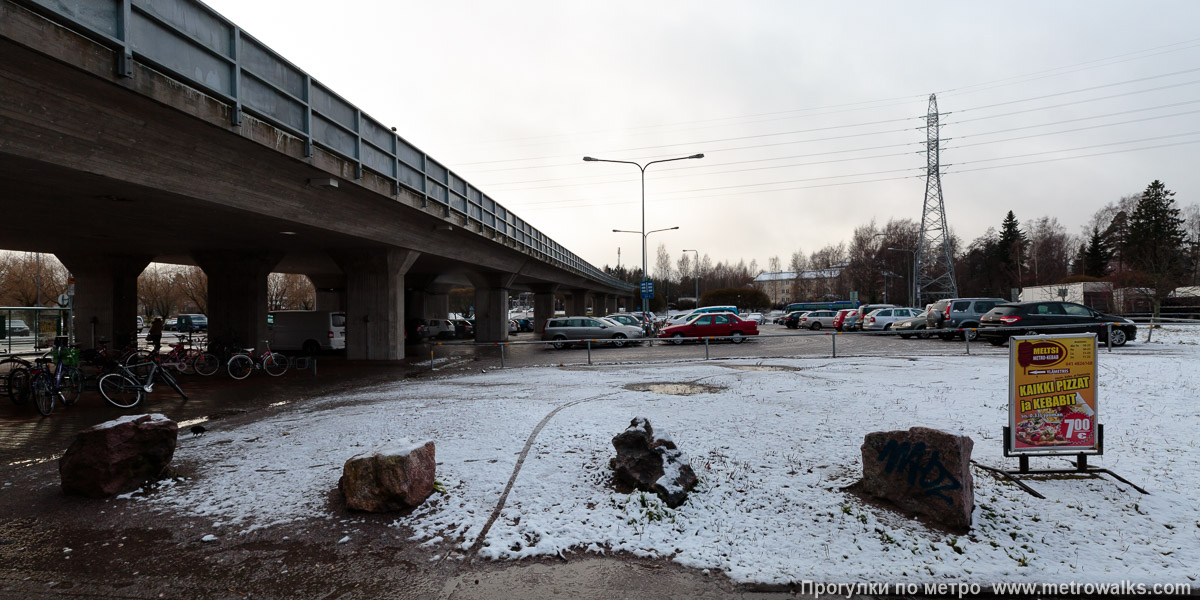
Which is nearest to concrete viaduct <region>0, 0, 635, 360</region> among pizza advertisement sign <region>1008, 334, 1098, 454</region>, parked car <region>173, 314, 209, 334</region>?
pizza advertisement sign <region>1008, 334, 1098, 454</region>

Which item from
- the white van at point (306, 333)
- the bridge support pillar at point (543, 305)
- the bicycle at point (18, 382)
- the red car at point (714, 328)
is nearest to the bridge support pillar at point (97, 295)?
the white van at point (306, 333)

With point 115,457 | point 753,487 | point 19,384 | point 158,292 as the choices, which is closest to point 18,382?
point 19,384

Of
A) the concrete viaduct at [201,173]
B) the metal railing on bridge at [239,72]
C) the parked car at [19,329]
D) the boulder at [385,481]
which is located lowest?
the boulder at [385,481]

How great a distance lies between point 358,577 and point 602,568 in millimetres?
1801

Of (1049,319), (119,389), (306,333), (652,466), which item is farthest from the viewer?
(306,333)

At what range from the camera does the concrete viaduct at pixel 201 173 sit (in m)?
7.91

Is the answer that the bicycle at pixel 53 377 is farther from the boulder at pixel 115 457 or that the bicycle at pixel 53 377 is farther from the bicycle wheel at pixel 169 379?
the boulder at pixel 115 457

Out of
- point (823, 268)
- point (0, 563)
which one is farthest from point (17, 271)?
point (823, 268)

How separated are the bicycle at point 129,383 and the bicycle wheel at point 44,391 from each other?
0.73 m

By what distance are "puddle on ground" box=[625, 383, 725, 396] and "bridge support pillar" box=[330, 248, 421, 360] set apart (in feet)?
38.8

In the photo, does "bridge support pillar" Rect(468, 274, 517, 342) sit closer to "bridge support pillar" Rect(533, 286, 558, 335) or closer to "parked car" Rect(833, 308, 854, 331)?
"bridge support pillar" Rect(533, 286, 558, 335)

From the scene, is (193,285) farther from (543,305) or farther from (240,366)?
(240,366)

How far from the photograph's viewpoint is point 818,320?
4325 centimetres

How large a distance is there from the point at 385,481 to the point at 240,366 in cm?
1465
